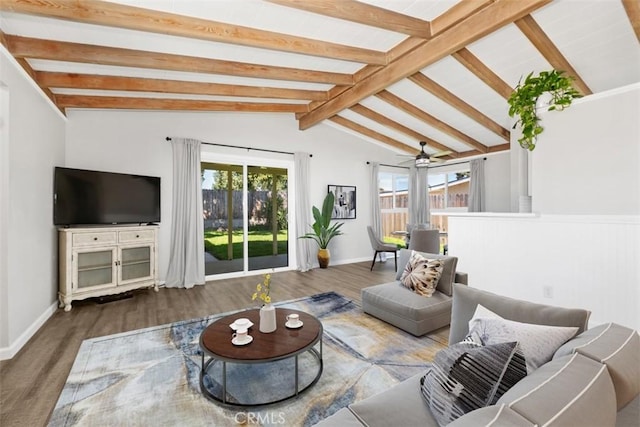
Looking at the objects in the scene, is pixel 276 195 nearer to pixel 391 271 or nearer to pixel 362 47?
pixel 391 271

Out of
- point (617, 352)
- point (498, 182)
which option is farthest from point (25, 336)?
point (498, 182)

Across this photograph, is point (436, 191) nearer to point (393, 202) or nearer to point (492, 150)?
point (393, 202)

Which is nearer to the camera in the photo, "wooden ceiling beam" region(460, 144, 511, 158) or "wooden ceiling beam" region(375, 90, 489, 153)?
"wooden ceiling beam" region(375, 90, 489, 153)

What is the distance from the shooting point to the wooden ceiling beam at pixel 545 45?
308 cm

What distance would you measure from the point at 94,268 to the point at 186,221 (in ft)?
4.52

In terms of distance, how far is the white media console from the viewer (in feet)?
11.4

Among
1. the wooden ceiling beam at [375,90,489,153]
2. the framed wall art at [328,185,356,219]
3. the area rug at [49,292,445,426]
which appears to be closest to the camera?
the area rug at [49,292,445,426]

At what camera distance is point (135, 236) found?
13.2ft

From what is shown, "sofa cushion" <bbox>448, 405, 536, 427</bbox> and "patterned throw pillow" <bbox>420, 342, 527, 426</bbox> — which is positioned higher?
"sofa cushion" <bbox>448, 405, 536, 427</bbox>

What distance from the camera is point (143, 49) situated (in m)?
3.02

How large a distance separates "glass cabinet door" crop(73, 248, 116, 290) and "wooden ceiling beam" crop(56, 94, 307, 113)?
6.61 feet

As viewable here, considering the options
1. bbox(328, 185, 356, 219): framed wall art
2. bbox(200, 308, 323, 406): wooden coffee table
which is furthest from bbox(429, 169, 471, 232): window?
bbox(200, 308, 323, 406): wooden coffee table

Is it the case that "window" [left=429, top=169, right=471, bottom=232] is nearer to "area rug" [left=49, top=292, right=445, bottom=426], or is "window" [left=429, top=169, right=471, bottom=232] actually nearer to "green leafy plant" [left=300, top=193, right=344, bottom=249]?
"green leafy plant" [left=300, top=193, right=344, bottom=249]

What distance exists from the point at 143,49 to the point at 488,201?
7179 millimetres
